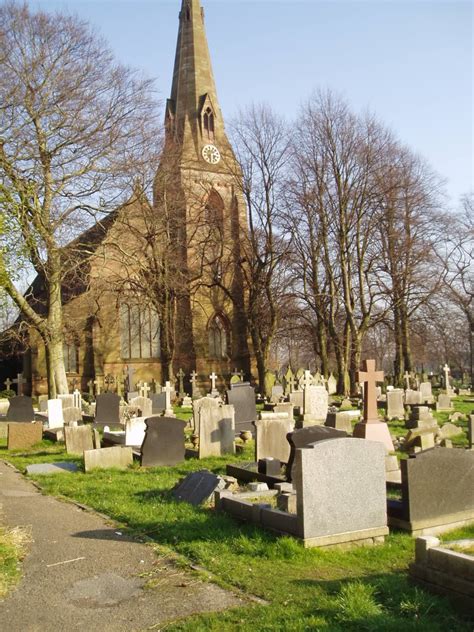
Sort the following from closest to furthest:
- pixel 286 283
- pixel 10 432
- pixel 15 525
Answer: pixel 15 525 < pixel 10 432 < pixel 286 283

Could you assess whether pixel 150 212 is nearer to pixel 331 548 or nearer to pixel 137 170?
pixel 137 170

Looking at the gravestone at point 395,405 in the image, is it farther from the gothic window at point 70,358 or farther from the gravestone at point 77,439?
the gothic window at point 70,358

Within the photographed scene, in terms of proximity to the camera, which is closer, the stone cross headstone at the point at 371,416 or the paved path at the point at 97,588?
the paved path at the point at 97,588

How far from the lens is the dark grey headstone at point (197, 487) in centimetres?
827

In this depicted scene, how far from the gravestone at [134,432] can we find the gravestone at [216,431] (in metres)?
1.44

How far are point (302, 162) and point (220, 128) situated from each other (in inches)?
471

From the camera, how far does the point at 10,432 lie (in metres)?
15.4

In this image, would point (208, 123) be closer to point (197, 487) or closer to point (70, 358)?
point (70, 358)

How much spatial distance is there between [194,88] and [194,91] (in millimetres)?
201

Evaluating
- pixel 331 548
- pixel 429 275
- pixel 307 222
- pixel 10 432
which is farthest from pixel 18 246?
pixel 429 275

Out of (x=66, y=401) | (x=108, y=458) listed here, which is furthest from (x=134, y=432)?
(x=66, y=401)

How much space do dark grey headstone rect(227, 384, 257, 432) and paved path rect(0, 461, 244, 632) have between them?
8.38 metres

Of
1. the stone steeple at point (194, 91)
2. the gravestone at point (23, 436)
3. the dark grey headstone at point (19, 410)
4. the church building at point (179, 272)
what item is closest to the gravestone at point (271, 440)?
the gravestone at point (23, 436)

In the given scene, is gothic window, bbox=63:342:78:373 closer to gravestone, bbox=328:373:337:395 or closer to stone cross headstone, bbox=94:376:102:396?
stone cross headstone, bbox=94:376:102:396
